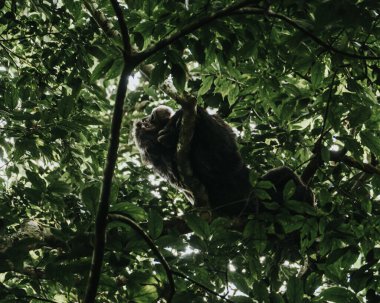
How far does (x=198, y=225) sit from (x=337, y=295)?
0.76 meters

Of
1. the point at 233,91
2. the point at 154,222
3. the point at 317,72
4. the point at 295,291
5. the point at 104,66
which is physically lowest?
the point at 295,291

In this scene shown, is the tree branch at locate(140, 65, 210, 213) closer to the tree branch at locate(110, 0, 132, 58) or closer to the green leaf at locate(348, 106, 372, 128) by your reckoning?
the green leaf at locate(348, 106, 372, 128)

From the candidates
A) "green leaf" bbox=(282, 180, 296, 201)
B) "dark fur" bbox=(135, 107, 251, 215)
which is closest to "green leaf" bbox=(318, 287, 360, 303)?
"green leaf" bbox=(282, 180, 296, 201)

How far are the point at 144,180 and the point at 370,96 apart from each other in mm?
3113

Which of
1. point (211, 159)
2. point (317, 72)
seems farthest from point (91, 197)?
point (211, 159)

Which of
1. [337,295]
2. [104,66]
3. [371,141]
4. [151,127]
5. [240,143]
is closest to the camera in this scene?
[337,295]

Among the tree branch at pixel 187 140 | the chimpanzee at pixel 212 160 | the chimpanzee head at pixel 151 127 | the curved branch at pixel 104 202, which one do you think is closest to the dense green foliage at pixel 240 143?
the curved branch at pixel 104 202

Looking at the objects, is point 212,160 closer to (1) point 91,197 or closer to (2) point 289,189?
(2) point 289,189

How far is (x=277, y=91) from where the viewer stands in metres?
3.46

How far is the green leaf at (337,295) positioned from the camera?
226 cm

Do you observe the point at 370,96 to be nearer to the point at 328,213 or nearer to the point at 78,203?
the point at 328,213

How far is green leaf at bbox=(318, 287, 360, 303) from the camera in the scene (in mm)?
2262

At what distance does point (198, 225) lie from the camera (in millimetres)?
2354

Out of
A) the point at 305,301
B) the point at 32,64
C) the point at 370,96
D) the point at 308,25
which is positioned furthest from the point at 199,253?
the point at 32,64
